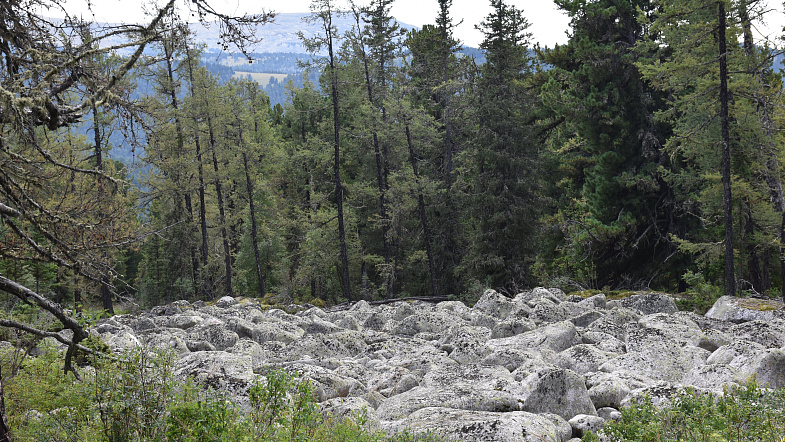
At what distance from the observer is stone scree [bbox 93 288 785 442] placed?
5391 mm

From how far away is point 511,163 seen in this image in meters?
20.6

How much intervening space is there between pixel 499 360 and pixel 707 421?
14.0 feet

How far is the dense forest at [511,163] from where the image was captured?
1433 centimetres

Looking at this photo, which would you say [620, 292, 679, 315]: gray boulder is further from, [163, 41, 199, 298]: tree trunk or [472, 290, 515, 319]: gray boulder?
[163, 41, 199, 298]: tree trunk

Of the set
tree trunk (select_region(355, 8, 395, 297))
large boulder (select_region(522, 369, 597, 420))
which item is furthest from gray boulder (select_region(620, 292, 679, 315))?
tree trunk (select_region(355, 8, 395, 297))

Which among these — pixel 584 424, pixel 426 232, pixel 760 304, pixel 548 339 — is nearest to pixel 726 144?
pixel 760 304

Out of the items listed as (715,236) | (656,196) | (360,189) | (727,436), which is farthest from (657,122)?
(727,436)

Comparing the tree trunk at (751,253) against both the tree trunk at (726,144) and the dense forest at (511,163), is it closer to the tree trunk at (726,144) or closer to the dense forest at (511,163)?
the dense forest at (511,163)

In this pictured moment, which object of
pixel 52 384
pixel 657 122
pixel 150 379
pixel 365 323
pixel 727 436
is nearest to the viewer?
pixel 727 436

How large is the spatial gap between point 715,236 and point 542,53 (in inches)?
396

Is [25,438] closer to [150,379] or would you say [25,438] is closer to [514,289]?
[150,379]

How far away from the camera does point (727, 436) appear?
353cm

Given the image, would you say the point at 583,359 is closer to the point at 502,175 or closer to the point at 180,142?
the point at 502,175

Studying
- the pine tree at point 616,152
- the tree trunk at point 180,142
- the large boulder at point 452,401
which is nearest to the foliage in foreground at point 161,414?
the large boulder at point 452,401
